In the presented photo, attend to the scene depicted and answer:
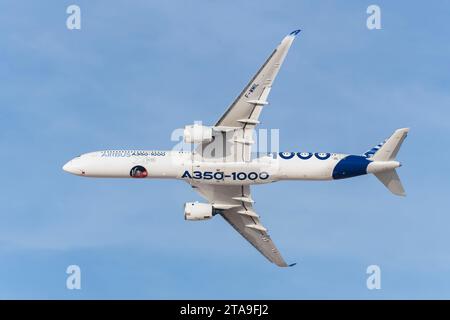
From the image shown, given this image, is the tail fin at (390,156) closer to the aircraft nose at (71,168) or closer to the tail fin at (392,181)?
the tail fin at (392,181)

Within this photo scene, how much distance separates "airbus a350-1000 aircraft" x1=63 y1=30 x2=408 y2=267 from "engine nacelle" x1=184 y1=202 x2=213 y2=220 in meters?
2.24

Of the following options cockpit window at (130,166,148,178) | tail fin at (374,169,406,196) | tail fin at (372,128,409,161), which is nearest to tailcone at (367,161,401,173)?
tail fin at (372,128,409,161)

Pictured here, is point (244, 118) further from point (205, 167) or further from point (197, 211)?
point (197, 211)

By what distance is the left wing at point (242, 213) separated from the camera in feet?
295

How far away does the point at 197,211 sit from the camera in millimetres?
88812

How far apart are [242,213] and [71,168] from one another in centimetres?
1769

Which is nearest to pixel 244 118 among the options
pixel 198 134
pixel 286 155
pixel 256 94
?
pixel 256 94

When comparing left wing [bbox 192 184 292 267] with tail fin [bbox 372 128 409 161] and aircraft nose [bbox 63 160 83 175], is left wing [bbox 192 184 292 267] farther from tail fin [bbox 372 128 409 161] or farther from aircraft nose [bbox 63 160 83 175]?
tail fin [bbox 372 128 409 161]

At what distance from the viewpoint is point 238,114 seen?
→ 3238 inches

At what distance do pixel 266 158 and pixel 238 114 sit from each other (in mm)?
5053

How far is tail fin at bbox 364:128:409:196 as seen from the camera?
8275cm

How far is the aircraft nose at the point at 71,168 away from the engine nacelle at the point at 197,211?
35.1 ft

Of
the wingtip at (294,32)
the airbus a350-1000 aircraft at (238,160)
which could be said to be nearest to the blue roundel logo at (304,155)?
the airbus a350-1000 aircraft at (238,160)
